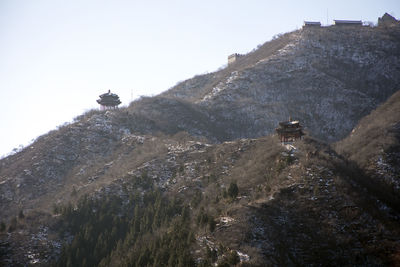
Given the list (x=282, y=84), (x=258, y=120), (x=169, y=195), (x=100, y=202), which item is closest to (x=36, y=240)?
(x=100, y=202)

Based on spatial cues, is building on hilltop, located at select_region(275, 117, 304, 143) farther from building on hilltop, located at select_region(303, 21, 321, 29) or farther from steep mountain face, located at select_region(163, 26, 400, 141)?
building on hilltop, located at select_region(303, 21, 321, 29)

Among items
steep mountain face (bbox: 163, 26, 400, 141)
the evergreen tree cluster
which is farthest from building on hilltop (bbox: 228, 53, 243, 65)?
the evergreen tree cluster

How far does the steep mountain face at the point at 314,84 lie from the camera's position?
9519cm

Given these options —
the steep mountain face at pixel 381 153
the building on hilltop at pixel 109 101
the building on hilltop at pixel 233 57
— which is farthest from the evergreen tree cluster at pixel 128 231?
the building on hilltop at pixel 233 57

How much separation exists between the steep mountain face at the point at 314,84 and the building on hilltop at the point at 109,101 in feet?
72.6

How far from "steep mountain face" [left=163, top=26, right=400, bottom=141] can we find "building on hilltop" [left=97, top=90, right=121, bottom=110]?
2212 cm

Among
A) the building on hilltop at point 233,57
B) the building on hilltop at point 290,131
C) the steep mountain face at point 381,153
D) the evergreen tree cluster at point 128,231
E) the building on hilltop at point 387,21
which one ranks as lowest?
the evergreen tree cluster at point 128,231

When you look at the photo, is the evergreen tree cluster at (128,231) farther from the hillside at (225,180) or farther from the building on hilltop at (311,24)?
the building on hilltop at (311,24)

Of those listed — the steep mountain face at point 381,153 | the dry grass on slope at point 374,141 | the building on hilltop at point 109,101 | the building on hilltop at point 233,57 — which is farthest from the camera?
the building on hilltop at point 233,57

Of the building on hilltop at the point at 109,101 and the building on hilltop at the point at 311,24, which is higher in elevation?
the building on hilltop at the point at 311,24

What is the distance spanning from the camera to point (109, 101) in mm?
104500

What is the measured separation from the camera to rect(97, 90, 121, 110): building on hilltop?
104 metres

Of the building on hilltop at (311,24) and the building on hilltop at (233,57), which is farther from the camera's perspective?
the building on hilltop at (233,57)

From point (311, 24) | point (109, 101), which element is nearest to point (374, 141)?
point (109, 101)
